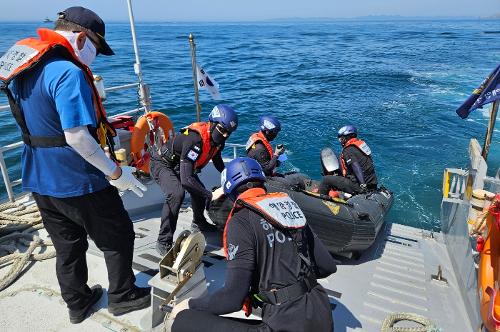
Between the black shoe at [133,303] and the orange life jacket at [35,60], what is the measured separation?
1.15m

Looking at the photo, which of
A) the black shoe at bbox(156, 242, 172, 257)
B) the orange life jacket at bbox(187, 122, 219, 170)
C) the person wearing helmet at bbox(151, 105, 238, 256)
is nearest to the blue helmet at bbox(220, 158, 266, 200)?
the person wearing helmet at bbox(151, 105, 238, 256)

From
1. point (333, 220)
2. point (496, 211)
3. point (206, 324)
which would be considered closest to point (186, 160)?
point (333, 220)

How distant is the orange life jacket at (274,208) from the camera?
1841 mm

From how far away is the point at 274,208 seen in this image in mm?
1869

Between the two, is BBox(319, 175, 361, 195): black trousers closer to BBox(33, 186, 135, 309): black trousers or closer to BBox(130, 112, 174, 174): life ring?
BBox(130, 112, 174, 174): life ring

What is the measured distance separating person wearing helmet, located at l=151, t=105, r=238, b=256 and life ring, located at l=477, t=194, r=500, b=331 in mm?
2106

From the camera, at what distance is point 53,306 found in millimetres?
2748

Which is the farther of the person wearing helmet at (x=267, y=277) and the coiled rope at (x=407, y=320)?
the coiled rope at (x=407, y=320)

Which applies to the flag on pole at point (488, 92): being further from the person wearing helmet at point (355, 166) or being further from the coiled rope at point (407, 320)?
the coiled rope at point (407, 320)

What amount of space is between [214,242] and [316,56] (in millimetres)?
27046

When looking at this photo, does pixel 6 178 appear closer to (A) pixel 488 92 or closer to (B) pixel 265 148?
(B) pixel 265 148

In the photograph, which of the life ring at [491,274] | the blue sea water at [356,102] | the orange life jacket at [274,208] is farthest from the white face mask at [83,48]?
the blue sea water at [356,102]

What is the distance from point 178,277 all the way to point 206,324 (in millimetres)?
484

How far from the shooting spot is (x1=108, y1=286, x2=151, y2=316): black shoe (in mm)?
2609
